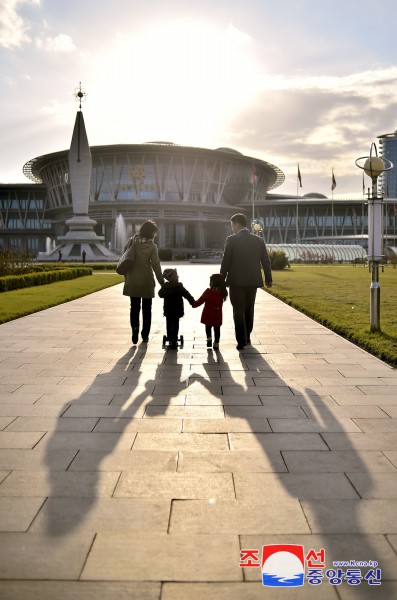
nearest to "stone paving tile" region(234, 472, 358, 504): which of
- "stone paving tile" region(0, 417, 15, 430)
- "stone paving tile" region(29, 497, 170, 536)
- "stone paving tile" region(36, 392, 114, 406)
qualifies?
"stone paving tile" region(29, 497, 170, 536)

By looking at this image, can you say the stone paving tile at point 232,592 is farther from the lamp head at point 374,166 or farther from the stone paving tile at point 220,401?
the lamp head at point 374,166

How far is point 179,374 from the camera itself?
771 cm

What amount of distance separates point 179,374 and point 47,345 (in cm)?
326

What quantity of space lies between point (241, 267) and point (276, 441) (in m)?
5.13

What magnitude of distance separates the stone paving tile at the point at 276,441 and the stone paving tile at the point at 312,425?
15cm

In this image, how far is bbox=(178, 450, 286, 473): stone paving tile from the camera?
4207 millimetres

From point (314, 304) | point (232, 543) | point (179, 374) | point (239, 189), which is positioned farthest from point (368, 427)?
point (239, 189)

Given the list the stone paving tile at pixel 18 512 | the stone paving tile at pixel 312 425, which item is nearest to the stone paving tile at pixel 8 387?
the stone paving tile at pixel 312 425

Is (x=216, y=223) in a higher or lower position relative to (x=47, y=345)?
higher

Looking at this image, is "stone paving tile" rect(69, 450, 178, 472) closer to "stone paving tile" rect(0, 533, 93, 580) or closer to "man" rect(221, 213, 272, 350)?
"stone paving tile" rect(0, 533, 93, 580)

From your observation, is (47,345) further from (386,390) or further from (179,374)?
(386,390)

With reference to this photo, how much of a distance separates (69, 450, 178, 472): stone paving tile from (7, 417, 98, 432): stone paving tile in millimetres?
674

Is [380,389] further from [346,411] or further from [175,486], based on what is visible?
[175,486]

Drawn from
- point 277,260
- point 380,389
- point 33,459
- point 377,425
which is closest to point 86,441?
point 33,459
